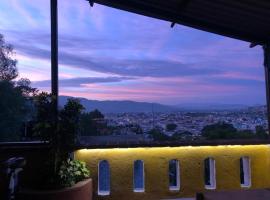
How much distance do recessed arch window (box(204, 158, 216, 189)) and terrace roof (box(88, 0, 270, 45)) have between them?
1.95m

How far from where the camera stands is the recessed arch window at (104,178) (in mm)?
5383

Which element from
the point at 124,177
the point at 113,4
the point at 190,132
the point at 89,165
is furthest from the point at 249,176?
the point at 113,4

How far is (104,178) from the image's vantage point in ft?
17.7

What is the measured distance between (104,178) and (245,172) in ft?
7.35

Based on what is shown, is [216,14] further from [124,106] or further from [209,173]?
[209,173]

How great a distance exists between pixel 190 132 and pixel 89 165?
5.35 ft

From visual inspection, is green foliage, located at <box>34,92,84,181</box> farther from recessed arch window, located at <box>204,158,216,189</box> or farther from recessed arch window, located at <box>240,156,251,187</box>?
recessed arch window, located at <box>240,156,251,187</box>

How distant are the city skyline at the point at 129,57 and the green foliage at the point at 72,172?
1.06 m

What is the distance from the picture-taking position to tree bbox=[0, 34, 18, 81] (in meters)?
5.13

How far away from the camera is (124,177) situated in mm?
5418

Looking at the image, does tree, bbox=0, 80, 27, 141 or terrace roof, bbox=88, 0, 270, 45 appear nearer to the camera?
terrace roof, bbox=88, 0, 270, 45

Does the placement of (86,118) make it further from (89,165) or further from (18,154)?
(18,154)

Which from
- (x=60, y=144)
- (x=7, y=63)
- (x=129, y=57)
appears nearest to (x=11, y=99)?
(x=7, y=63)

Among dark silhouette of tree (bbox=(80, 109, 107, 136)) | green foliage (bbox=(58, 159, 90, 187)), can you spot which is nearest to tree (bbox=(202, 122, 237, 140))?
dark silhouette of tree (bbox=(80, 109, 107, 136))
